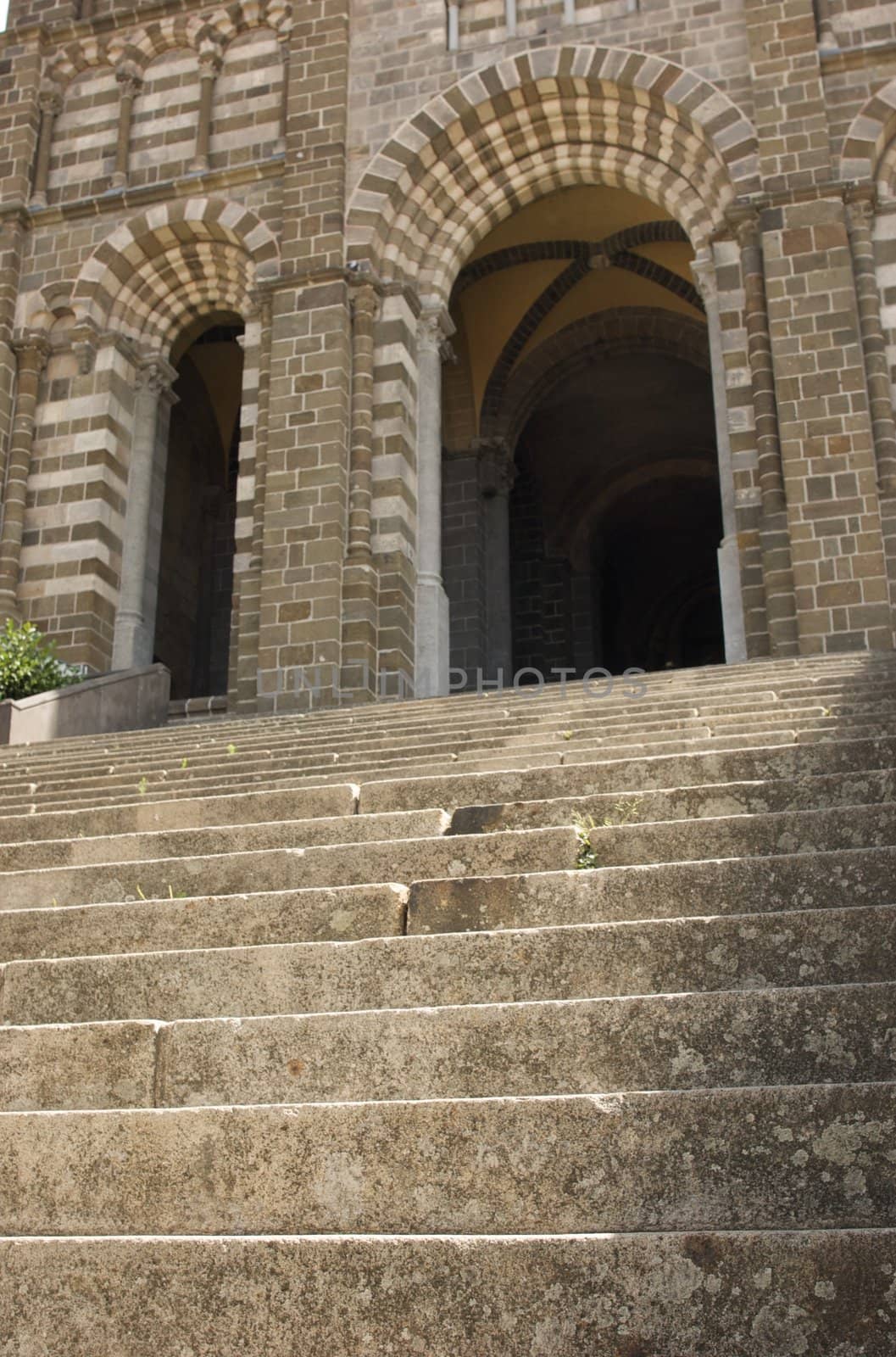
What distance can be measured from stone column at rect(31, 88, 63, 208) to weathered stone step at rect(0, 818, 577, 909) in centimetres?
1210

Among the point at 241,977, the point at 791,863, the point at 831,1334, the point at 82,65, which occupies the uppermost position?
the point at 82,65

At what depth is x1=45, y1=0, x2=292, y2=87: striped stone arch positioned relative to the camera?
15.3 meters

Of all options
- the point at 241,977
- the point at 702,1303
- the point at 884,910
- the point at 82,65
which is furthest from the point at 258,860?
the point at 82,65

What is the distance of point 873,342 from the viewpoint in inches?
468

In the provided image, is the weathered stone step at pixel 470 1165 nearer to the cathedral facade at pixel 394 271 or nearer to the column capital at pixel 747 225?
the cathedral facade at pixel 394 271

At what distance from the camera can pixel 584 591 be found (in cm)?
2084

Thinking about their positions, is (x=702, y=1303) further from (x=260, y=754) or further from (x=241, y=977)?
(x=260, y=754)

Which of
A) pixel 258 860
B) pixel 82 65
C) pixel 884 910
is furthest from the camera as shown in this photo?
pixel 82 65

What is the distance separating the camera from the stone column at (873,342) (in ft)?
37.8

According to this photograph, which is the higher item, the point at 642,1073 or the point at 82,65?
the point at 82,65

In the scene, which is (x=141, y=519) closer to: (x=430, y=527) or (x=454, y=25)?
(x=430, y=527)

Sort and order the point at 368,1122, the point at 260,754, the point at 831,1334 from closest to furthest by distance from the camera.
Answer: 1. the point at 831,1334
2. the point at 368,1122
3. the point at 260,754

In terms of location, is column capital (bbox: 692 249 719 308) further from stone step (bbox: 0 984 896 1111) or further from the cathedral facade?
stone step (bbox: 0 984 896 1111)

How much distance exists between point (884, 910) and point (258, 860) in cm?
217
